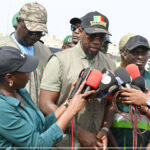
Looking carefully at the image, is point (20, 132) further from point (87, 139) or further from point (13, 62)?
point (87, 139)

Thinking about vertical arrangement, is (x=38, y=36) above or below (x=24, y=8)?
below

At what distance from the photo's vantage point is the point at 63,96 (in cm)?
251

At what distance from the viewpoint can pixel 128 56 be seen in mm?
3080

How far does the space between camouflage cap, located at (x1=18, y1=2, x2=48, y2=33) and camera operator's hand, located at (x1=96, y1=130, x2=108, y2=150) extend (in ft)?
4.87

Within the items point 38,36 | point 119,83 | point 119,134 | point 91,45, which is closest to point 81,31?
point 91,45

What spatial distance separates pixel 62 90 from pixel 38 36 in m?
0.96

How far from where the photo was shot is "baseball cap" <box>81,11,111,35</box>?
8.54ft

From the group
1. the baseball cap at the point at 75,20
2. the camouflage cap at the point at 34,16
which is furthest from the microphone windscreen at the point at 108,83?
the baseball cap at the point at 75,20

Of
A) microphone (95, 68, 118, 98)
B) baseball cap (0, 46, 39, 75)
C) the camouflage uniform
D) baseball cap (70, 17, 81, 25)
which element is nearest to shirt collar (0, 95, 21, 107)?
baseball cap (0, 46, 39, 75)

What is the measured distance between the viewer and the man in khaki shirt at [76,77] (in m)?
2.45

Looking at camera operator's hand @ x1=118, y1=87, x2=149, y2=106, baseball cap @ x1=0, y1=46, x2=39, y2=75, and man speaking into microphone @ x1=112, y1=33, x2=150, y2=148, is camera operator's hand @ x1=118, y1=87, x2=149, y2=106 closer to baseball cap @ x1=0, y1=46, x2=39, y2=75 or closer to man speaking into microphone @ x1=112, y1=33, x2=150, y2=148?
man speaking into microphone @ x1=112, y1=33, x2=150, y2=148

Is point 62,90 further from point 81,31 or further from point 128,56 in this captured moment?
point 128,56

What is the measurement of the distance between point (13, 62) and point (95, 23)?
1130 mm

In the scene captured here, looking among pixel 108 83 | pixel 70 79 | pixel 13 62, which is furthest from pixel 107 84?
pixel 13 62
